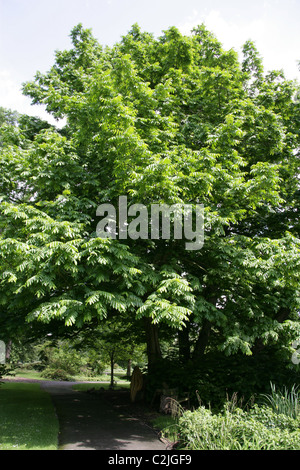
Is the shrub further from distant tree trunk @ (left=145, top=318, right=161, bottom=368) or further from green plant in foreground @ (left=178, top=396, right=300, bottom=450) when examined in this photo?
green plant in foreground @ (left=178, top=396, right=300, bottom=450)

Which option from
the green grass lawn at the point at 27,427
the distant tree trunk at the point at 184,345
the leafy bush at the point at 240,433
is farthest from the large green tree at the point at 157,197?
the green grass lawn at the point at 27,427

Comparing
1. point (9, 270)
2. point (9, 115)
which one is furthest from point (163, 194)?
point (9, 115)

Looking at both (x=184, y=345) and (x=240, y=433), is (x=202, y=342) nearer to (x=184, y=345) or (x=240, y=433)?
(x=184, y=345)

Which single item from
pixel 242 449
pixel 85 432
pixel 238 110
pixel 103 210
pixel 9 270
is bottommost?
pixel 85 432

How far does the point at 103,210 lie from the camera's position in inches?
340

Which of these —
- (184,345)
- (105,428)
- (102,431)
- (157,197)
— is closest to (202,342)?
(184,345)

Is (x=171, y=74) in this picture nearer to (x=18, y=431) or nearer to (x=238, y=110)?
(x=238, y=110)

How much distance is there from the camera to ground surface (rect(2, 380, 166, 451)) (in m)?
7.00

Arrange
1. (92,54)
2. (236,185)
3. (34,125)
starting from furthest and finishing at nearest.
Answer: (92,54) < (34,125) < (236,185)

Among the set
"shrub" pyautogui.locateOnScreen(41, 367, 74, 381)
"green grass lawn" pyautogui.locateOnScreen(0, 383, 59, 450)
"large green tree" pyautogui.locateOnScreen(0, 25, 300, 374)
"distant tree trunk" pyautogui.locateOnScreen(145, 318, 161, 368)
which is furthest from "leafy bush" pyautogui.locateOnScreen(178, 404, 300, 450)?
"shrub" pyautogui.locateOnScreen(41, 367, 74, 381)

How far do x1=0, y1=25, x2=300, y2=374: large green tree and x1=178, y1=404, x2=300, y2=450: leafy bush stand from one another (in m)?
1.73

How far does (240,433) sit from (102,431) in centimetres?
410

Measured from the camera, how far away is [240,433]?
19.0 ft

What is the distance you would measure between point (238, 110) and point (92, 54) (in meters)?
7.12
